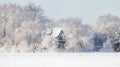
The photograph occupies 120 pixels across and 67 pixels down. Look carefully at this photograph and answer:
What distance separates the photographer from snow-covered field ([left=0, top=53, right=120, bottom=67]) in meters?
6.32

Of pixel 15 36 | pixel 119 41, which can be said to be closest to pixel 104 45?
pixel 119 41

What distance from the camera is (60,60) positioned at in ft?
20.9

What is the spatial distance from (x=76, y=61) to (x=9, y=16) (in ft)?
2.97

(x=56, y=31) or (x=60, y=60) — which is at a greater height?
(x=56, y=31)

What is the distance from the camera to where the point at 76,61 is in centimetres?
636

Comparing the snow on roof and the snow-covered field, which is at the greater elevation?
the snow on roof

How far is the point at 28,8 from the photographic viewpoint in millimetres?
6422

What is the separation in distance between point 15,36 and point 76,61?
736 millimetres

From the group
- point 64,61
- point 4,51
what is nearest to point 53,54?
point 64,61

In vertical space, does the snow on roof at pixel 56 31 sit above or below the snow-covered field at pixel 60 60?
above

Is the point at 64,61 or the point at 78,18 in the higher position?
the point at 78,18

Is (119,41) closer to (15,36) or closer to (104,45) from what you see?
(104,45)

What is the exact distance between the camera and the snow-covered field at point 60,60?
632 cm

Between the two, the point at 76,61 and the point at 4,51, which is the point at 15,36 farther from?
the point at 76,61
